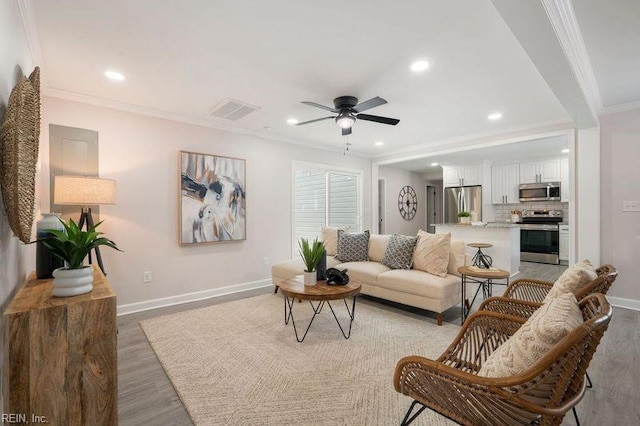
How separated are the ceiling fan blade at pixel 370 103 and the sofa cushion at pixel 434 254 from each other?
5.54 ft

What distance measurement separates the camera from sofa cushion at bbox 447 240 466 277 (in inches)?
136

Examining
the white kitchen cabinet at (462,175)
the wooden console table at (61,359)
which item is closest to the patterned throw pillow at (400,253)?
the wooden console table at (61,359)

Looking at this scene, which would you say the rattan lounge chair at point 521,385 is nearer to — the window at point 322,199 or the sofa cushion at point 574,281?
the sofa cushion at point 574,281

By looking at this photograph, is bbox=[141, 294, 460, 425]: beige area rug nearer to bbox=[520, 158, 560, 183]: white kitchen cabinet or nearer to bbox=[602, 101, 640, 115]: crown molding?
bbox=[602, 101, 640, 115]: crown molding

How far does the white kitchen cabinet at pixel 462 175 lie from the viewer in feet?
23.2

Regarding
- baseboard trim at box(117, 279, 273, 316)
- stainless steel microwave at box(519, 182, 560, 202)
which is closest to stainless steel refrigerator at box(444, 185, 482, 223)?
stainless steel microwave at box(519, 182, 560, 202)

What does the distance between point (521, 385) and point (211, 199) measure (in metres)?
3.90

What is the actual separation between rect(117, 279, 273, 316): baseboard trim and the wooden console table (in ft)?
8.02

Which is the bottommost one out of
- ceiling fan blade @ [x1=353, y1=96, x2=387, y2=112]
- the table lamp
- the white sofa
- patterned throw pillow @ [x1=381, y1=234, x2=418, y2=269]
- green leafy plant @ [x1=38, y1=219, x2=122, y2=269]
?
the white sofa

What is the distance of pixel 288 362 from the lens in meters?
2.32

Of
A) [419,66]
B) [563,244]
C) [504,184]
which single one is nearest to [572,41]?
[419,66]

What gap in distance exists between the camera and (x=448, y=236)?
3471 mm

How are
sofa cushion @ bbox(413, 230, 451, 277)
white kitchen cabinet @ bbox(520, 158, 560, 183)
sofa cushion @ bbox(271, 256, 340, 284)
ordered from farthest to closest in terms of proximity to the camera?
white kitchen cabinet @ bbox(520, 158, 560, 183) < sofa cushion @ bbox(271, 256, 340, 284) < sofa cushion @ bbox(413, 230, 451, 277)

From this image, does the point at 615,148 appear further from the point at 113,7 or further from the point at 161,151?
the point at 161,151
